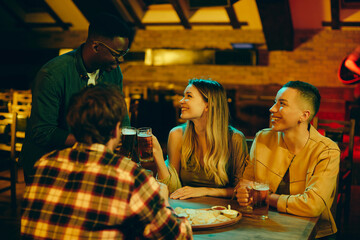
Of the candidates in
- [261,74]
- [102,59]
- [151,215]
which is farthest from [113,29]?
[261,74]

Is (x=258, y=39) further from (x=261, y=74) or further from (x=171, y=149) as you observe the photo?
(x=171, y=149)

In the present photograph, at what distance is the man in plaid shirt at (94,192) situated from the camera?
1.03 metres

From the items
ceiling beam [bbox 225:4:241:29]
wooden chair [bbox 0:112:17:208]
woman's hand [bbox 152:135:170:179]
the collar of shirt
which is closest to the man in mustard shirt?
woman's hand [bbox 152:135:170:179]

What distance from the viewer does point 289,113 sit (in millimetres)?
1902

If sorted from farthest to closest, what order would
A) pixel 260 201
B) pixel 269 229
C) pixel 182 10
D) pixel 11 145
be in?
pixel 182 10
pixel 11 145
pixel 260 201
pixel 269 229

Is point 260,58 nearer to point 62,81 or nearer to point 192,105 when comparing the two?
point 192,105

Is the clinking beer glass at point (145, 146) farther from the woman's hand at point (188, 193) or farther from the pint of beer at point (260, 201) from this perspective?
the pint of beer at point (260, 201)

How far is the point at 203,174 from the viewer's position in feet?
7.42

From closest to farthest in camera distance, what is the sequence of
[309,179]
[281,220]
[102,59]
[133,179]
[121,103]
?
[133,179]
[121,103]
[281,220]
[309,179]
[102,59]

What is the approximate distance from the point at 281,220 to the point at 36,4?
869 centimetres

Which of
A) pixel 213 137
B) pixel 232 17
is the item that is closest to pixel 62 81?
pixel 213 137

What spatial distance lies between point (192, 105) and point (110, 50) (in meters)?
0.64

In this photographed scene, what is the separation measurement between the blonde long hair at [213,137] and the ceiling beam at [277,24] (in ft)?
14.6

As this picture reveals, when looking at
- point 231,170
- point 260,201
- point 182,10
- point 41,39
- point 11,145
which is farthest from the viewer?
point 41,39
